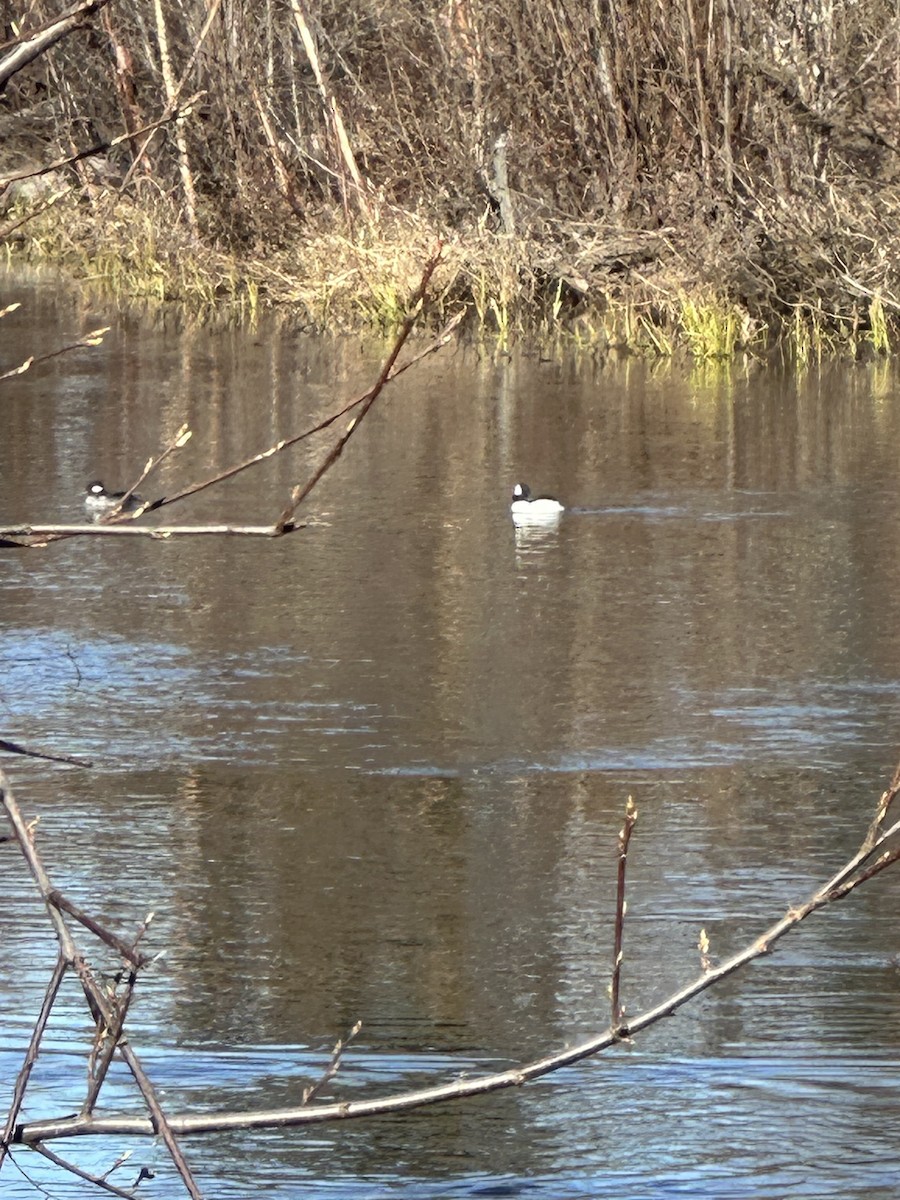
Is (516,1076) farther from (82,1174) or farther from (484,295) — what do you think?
(484,295)

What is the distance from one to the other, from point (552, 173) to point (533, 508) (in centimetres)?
1050

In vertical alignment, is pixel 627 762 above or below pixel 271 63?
below

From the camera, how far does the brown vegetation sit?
18.6 meters

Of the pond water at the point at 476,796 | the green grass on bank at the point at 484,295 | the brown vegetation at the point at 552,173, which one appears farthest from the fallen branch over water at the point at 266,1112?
the green grass on bank at the point at 484,295

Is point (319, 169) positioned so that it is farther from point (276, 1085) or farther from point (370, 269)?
point (276, 1085)

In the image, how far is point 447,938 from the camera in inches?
225

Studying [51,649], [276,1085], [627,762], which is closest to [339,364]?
[51,649]

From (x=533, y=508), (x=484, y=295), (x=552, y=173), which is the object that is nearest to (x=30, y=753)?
(x=533, y=508)

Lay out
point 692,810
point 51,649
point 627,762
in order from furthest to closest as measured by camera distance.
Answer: point 51,649 < point 627,762 < point 692,810

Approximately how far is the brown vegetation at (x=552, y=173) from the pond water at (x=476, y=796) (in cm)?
457

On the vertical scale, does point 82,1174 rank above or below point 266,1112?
below

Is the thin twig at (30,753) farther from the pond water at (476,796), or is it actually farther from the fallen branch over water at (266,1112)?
the pond water at (476,796)

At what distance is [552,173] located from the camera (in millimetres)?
21312

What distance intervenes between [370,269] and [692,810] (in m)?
14.2
